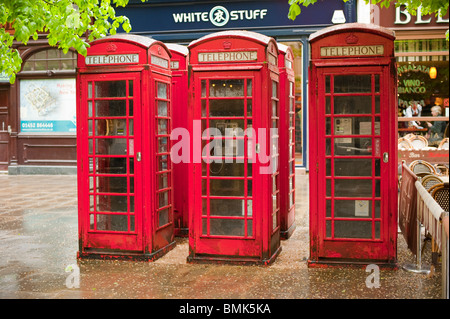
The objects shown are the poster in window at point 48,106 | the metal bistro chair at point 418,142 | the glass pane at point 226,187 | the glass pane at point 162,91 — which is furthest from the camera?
the poster in window at point 48,106

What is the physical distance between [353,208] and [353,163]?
0.52 meters

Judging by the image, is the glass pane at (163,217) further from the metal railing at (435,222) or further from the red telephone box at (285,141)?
the metal railing at (435,222)

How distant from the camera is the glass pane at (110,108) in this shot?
657cm

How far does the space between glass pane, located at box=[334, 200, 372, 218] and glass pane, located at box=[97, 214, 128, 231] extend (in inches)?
104

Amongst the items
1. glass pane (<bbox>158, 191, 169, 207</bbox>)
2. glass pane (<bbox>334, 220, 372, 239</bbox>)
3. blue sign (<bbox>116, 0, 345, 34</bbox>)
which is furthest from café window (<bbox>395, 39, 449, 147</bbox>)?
glass pane (<bbox>158, 191, 169, 207</bbox>)

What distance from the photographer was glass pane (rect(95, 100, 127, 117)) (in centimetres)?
657

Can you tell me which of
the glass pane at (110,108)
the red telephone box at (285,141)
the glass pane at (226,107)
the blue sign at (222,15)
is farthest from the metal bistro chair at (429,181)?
the blue sign at (222,15)

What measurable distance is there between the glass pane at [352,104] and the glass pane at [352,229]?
127 centimetres

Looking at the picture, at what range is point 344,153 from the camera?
6094 millimetres

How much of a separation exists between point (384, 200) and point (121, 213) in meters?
3.16

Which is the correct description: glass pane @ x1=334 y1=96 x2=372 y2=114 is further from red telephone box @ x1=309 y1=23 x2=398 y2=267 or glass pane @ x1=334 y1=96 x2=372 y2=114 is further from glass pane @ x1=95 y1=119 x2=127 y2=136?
glass pane @ x1=95 y1=119 x2=127 y2=136
